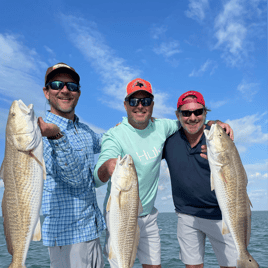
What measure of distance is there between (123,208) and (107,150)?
133cm

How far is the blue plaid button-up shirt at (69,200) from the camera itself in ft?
13.8

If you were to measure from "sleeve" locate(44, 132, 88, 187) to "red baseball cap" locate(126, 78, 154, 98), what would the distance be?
1.93 meters

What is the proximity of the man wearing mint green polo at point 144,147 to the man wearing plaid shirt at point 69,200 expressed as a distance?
367 mm

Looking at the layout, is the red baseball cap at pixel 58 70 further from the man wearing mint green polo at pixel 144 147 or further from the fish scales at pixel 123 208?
the fish scales at pixel 123 208

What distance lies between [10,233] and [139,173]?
8.17 feet

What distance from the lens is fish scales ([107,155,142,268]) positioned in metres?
3.65

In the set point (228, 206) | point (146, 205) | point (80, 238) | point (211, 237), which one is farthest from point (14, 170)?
point (211, 237)

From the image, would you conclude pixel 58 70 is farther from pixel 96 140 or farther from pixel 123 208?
pixel 123 208

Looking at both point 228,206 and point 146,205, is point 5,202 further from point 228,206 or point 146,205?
point 228,206

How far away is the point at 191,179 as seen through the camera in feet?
17.1

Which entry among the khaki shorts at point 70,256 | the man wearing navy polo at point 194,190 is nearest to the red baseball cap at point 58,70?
the man wearing navy polo at point 194,190

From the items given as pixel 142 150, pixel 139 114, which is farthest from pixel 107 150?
pixel 139 114

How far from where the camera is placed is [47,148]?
4340mm

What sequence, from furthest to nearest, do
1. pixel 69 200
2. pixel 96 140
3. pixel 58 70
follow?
pixel 96 140, pixel 58 70, pixel 69 200
